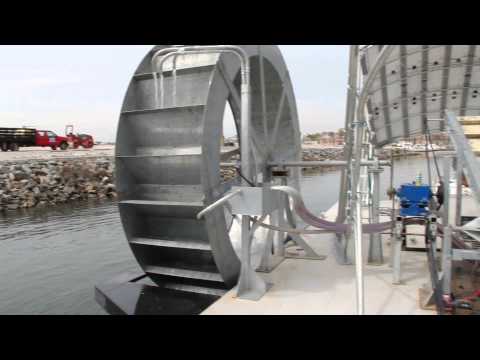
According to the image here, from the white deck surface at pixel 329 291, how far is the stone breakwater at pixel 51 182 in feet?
→ 43.1

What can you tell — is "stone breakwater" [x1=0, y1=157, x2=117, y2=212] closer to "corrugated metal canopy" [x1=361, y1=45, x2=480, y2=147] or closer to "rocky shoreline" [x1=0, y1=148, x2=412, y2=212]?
"rocky shoreline" [x1=0, y1=148, x2=412, y2=212]

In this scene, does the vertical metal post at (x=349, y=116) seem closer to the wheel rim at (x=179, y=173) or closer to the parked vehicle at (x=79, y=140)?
the wheel rim at (x=179, y=173)

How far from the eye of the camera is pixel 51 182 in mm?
17250

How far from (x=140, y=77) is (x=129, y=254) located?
15.0 feet

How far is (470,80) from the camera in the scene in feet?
19.9

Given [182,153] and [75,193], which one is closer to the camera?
[182,153]

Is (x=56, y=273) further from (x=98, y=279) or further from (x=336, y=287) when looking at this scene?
(x=336, y=287)

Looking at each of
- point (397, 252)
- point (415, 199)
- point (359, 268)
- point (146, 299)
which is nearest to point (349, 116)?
point (415, 199)

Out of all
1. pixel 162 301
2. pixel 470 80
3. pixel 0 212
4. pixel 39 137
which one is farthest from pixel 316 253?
pixel 39 137

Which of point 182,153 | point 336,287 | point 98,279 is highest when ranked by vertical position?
point 182,153

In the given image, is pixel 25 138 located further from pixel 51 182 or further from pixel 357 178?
pixel 357 178

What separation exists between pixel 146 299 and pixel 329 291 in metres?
2.30

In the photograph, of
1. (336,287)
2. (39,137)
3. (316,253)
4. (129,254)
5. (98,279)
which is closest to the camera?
(336,287)

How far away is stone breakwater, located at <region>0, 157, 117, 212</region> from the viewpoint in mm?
15610
